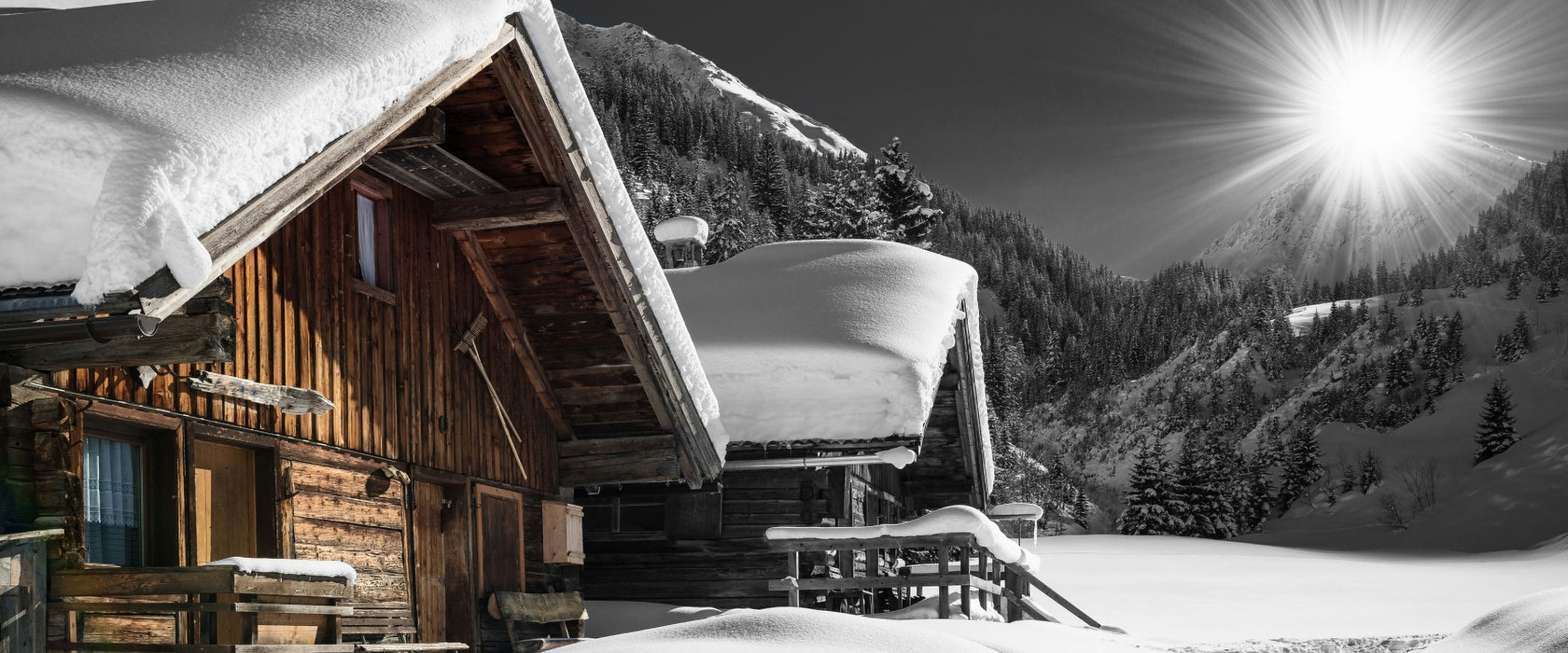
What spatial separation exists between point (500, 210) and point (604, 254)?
2.82ft

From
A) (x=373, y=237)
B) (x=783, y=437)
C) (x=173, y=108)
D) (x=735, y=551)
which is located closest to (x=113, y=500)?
(x=173, y=108)

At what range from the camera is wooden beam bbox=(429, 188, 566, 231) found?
9.50 m

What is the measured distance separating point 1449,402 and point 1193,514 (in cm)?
4671

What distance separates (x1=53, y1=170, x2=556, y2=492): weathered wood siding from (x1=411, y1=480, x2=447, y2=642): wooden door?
Result: 11.2 inches

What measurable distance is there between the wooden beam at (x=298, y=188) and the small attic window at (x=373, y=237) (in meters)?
1.91

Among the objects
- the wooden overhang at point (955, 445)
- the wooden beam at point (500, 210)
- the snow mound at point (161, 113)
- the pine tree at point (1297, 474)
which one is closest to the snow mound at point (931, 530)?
the wooden overhang at point (955, 445)

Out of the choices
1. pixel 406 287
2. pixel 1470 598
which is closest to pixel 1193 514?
pixel 1470 598

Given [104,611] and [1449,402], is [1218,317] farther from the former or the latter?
[104,611]

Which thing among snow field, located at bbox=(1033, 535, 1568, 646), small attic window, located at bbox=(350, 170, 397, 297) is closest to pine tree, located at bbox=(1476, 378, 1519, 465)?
snow field, located at bbox=(1033, 535, 1568, 646)

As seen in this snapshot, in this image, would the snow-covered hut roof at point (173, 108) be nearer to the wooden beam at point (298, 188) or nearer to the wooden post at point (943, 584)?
the wooden beam at point (298, 188)

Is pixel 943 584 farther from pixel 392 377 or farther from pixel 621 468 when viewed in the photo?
pixel 392 377

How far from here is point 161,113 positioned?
5102 millimetres

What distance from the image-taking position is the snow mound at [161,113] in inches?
190

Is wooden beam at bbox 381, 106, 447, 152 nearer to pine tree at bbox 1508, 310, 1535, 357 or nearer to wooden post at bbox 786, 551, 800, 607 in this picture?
wooden post at bbox 786, 551, 800, 607
